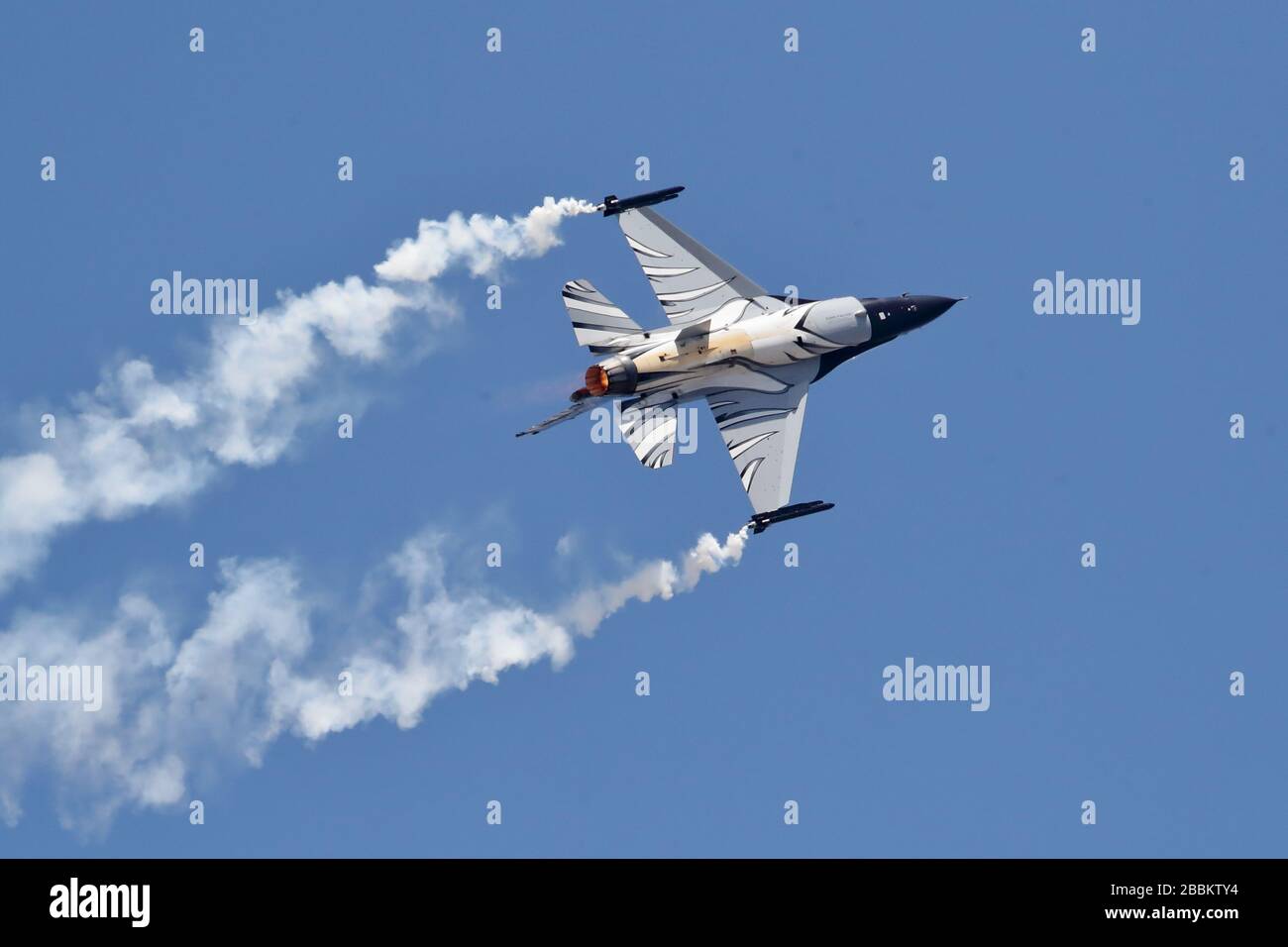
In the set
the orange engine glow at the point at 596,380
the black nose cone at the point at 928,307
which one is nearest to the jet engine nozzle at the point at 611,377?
the orange engine glow at the point at 596,380

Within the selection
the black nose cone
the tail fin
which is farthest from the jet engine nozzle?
the black nose cone

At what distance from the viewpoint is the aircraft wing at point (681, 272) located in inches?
2082

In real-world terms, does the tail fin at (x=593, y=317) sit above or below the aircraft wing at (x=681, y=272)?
below

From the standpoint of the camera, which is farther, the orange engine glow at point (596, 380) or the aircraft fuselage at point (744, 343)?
the aircraft fuselage at point (744, 343)

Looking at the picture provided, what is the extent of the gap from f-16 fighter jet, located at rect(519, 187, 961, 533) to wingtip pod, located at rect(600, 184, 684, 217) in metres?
0.03

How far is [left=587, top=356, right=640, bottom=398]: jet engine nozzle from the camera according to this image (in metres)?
50.4

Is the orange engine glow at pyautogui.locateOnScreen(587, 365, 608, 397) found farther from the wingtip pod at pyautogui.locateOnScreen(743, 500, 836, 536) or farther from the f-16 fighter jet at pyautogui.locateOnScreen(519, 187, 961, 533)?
the wingtip pod at pyautogui.locateOnScreen(743, 500, 836, 536)

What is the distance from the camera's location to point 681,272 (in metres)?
53.2

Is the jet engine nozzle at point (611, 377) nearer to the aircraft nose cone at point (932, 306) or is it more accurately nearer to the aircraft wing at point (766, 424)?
the aircraft wing at point (766, 424)

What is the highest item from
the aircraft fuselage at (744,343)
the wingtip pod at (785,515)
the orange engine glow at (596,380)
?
the aircraft fuselage at (744,343)

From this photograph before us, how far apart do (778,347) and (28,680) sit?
67.6ft

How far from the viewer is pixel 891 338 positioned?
53.2m

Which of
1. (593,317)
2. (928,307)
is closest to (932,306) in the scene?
(928,307)
